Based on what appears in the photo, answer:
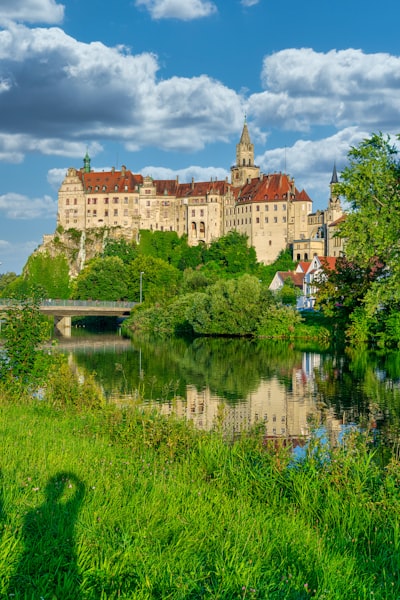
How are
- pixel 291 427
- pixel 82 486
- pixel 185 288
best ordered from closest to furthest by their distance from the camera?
pixel 82 486 < pixel 291 427 < pixel 185 288

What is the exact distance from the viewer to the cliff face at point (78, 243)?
11838 centimetres

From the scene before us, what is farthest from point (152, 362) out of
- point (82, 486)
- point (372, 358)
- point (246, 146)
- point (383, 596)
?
point (246, 146)

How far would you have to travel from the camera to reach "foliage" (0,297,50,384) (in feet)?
59.9

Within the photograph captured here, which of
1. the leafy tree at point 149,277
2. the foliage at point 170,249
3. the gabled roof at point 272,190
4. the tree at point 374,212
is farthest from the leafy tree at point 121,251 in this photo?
the tree at point 374,212

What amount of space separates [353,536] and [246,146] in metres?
124

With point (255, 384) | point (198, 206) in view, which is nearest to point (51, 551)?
point (255, 384)

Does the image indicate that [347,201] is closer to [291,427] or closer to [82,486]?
[291,427]

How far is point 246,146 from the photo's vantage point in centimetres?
12800

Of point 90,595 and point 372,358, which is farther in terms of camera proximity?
point 372,358

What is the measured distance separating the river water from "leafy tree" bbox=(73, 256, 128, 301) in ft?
124

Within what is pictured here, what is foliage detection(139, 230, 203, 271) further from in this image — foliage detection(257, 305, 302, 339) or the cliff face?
foliage detection(257, 305, 302, 339)

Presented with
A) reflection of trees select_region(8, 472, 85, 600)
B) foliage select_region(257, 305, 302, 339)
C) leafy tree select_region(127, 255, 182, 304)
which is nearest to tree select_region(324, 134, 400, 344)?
foliage select_region(257, 305, 302, 339)

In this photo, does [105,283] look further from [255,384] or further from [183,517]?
[183,517]

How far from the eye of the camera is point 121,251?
4289 inches
